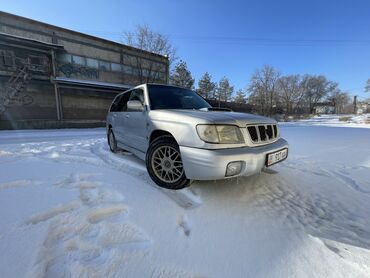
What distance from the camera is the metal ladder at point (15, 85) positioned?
1346 cm

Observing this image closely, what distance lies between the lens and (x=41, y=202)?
6.95 feet

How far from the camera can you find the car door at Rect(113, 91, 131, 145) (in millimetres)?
4074

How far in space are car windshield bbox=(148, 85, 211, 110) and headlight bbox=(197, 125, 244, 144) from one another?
3.96ft

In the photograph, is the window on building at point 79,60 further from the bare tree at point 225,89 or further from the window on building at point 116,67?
the bare tree at point 225,89

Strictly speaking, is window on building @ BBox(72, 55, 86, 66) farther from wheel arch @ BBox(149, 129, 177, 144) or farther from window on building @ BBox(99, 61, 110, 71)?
wheel arch @ BBox(149, 129, 177, 144)

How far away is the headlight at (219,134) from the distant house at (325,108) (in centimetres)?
7774

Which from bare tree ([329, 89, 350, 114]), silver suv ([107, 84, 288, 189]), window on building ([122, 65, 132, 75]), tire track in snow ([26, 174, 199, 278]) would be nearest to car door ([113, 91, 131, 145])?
silver suv ([107, 84, 288, 189])

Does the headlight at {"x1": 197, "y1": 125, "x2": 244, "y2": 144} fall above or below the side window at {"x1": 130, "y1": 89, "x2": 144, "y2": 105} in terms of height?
below

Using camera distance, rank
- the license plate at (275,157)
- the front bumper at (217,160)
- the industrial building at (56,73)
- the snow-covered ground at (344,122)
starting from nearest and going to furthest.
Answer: the front bumper at (217,160) → the license plate at (275,157) → the industrial building at (56,73) → the snow-covered ground at (344,122)

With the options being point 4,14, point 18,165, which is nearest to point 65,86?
point 4,14

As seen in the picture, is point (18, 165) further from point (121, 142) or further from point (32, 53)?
point (32, 53)

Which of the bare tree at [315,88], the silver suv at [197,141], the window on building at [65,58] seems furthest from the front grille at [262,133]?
the bare tree at [315,88]

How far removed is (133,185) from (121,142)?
5.89 feet

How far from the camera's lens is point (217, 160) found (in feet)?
6.72
